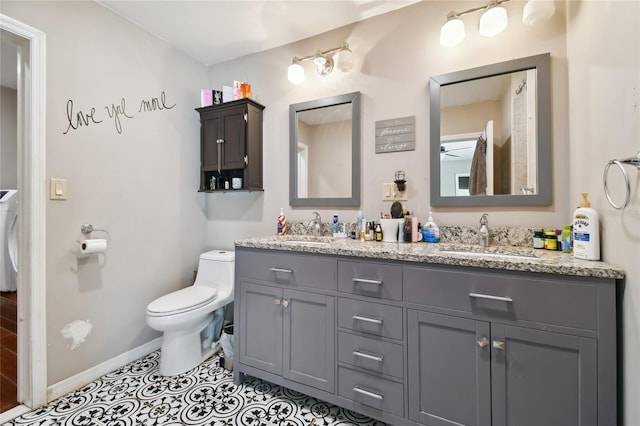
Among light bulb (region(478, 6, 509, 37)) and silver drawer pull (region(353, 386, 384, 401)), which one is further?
light bulb (region(478, 6, 509, 37))

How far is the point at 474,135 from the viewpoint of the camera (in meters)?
1.61

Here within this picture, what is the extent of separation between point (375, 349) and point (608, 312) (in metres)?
0.88

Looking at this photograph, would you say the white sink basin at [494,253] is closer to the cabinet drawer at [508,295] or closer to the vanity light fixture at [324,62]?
the cabinet drawer at [508,295]

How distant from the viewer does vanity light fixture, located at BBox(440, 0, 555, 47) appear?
1.34 m

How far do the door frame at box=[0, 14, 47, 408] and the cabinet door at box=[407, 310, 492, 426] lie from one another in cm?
201

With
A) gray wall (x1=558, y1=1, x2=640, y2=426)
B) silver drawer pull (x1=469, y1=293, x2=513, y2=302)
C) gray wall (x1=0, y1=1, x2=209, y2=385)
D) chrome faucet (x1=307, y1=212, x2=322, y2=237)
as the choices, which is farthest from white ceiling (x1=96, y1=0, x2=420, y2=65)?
silver drawer pull (x1=469, y1=293, x2=513, y2=302)

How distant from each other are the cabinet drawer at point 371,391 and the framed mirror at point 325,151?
106 centimetres

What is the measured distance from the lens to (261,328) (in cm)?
159

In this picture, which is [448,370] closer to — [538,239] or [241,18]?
[538,239]

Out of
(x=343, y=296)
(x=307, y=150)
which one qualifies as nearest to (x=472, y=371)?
(x=343, y=296)

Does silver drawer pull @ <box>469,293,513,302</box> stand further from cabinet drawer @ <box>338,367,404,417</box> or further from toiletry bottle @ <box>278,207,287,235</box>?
toiletry bottle @ <box>278,207,287,235</box>

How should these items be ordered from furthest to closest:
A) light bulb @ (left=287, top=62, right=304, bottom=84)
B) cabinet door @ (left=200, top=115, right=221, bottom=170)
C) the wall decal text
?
cabinet door @ (left=200, top=115, right=221, bottom=170) → light bulb @ (left=287, top=62, right=304, bottom=84) → the wall decal text

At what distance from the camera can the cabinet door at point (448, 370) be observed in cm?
109

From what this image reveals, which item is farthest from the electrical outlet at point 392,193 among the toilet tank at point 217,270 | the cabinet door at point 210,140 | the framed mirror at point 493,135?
the cabinet door at point 210,140
